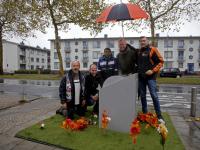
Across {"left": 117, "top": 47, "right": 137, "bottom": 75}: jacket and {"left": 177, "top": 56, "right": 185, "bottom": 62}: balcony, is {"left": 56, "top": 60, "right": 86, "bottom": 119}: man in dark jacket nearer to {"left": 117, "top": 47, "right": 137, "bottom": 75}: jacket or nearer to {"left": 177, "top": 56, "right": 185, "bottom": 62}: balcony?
{"left": 117, "top": 47, "right": 137, "bottom": 75}: jacket

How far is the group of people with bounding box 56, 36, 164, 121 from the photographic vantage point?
361cm

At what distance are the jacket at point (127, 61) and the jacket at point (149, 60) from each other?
0.90 ft

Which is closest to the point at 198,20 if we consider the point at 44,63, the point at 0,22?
the point at 0,22

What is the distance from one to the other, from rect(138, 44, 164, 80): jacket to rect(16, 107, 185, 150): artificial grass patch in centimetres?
125

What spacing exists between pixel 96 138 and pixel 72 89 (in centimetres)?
134

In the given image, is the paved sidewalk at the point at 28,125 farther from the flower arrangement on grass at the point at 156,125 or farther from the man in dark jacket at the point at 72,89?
the man in dark jacket at the point at 72,89

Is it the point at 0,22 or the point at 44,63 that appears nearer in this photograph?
the point at 0,22

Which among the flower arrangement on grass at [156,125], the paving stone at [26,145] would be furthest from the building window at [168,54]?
the paving stone at [26,145]

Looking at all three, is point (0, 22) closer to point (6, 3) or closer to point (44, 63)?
point (6, 3)

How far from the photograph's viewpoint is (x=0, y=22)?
71.4 feet

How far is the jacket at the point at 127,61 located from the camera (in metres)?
3.88

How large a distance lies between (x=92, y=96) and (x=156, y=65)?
5.94 ft

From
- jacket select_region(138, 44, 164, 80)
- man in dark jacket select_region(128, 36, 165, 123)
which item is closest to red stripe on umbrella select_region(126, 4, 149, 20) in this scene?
man in dark jacket select_region(128, 36, 165, 123)

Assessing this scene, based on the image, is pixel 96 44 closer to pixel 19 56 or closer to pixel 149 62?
pixel 19 56
